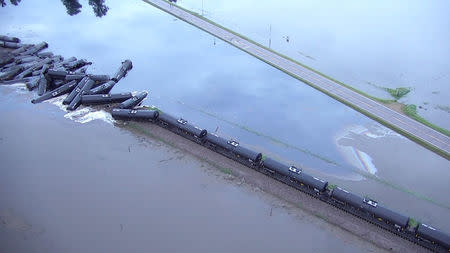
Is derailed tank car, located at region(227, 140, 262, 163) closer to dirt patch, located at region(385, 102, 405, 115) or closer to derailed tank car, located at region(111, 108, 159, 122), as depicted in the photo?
derailed tank car, located at region(111, 108, 159, 122)

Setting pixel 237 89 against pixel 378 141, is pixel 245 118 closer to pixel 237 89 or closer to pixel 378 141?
pixel 237 89

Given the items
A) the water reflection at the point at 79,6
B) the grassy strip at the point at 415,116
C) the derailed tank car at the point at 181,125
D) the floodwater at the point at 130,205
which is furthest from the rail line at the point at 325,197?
the water reflection at the point at 79,6

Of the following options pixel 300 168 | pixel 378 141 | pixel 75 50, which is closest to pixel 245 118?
pixel 300 168

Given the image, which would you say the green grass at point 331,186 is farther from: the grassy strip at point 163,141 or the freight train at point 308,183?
the grassy strip at point 163,141

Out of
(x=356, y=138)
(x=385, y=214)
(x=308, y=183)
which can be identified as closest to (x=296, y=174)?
(x=308, y=183)

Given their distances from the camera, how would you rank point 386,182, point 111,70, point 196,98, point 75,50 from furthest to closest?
point 75,50
point 111,70
point 196,98
point 386,182

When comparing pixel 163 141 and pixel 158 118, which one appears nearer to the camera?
pixel 163 141

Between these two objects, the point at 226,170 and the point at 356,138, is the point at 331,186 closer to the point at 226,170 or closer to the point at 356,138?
the point at 356,138
